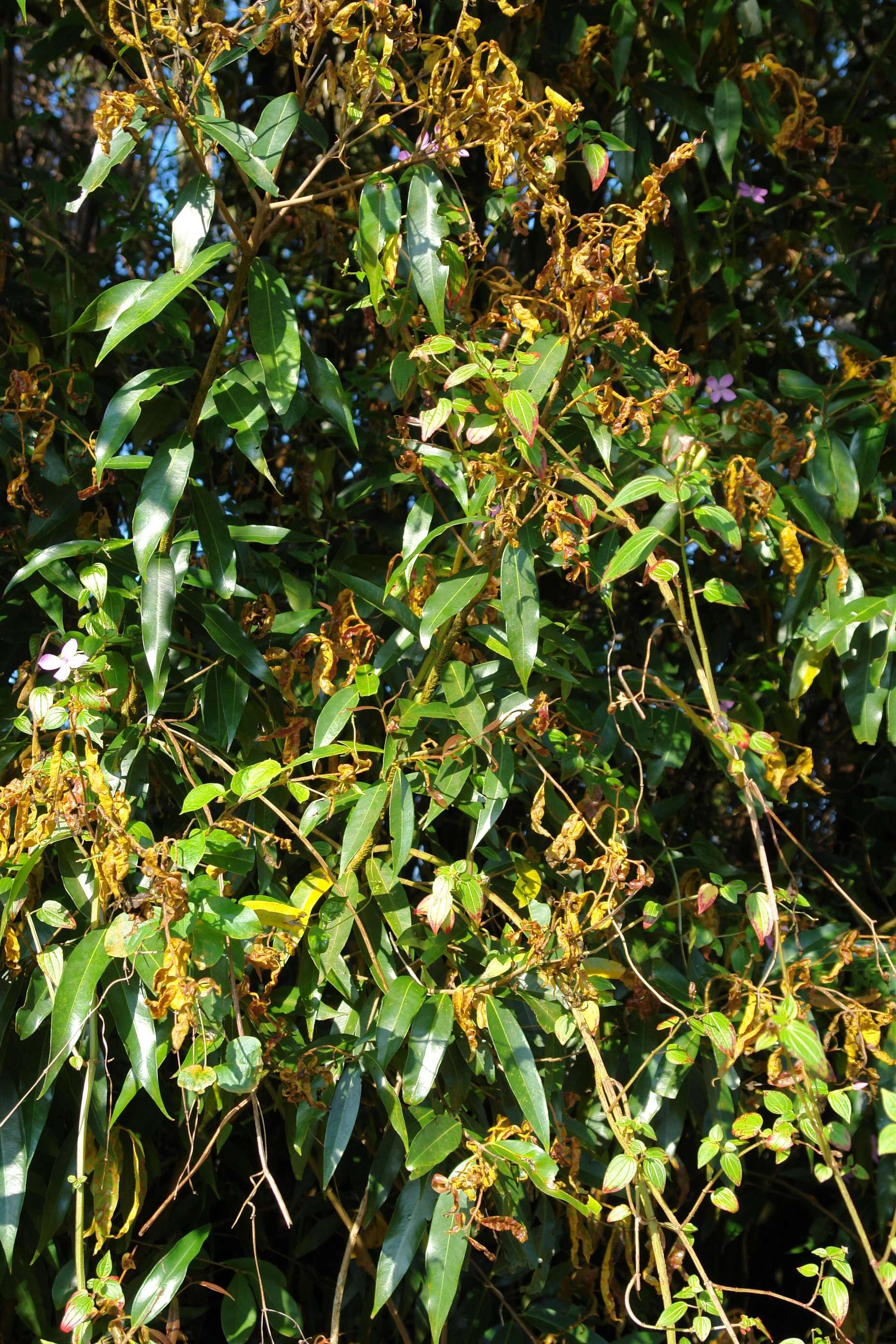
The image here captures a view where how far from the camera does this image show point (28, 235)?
4.54 ft

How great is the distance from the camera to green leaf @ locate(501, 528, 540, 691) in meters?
0.85

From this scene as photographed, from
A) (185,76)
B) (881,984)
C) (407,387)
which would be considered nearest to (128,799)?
(407,387)

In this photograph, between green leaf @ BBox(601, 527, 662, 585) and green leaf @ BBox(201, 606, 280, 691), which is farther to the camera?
green leaf @ BBox(201, 606, 280, 691)

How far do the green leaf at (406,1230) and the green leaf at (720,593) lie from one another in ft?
1.71

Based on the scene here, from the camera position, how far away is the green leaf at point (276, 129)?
33.9 inches

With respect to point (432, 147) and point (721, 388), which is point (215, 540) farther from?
point (721, 388)

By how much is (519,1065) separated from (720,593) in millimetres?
396

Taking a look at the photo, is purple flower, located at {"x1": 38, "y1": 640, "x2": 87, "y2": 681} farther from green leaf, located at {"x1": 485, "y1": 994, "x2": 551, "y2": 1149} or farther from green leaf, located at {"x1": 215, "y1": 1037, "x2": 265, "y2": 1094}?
green leaf, located at {"x1": 485, "y1": 994, "x2": 551, "y2": 1149}

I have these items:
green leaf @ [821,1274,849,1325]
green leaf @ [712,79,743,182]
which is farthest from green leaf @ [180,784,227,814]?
green leaf @ [712,79,743,182]

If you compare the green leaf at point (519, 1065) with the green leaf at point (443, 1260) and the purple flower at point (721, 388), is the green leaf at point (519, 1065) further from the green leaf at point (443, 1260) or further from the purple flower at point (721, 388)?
the purple flower at point (721, 388)

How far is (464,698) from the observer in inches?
36.5

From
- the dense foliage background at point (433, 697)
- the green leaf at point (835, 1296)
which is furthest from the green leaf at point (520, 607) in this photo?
the green leaf at point (835, 1296)

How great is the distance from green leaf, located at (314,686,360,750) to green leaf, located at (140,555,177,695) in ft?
0.44

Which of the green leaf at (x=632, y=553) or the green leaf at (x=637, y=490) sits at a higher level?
the green leaf at (x=637, y=490)
